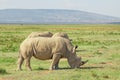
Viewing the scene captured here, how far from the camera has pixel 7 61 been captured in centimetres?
2450

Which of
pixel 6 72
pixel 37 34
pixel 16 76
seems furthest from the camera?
pixel 37 34

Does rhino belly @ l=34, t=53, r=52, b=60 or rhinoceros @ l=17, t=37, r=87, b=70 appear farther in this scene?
rhino belly @ l=34, t=53, r=52, b=60

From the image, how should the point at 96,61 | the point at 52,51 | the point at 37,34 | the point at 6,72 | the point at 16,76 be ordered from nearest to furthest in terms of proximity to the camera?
the point at 16,76
the point at 6,72
the point at 52,51
the point at 96,61
the point at 37,34

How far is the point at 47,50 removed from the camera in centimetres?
1952

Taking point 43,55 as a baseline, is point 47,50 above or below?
above

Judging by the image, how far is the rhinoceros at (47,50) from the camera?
1925 cm

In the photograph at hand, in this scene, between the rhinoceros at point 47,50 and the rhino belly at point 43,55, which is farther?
the rhino belly at point 43,55

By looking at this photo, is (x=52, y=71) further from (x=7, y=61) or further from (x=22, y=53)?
(x=7, y=61)

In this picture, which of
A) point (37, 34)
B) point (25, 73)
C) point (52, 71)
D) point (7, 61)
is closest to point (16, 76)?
Result: point (25, 73)

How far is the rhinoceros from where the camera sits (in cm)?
1925

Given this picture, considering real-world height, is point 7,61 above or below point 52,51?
below

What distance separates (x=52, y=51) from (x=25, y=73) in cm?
239

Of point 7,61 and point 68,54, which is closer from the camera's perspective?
point 68,54

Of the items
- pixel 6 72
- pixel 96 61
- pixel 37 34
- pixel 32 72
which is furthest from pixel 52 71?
pixel 37 34
